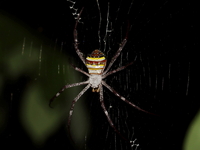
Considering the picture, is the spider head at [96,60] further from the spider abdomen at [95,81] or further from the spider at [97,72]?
the spider abdomen at [95,81]

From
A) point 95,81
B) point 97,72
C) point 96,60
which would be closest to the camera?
point 96,60

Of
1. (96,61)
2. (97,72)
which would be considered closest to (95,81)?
→ (97,72)

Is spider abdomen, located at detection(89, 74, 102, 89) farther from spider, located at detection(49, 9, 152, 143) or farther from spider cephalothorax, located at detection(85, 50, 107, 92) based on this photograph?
spider cephalothorax, located at detection(85, 50, 107, 92)

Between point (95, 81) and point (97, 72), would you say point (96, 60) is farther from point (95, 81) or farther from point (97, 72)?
point (95, 81)

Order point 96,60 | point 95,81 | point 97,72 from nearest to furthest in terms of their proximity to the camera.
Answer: point 96,60
point 97,72
point 95,81

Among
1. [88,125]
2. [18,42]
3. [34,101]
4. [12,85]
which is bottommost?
[88,125]

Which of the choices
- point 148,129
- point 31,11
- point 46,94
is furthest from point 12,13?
point 148,129

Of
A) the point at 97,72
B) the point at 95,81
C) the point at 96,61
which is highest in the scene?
the point at 96,61

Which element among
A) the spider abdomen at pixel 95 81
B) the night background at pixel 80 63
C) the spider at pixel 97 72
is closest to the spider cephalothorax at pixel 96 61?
the spider at pixel 97 72

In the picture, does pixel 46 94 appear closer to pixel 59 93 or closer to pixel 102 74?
pixel 59 93
